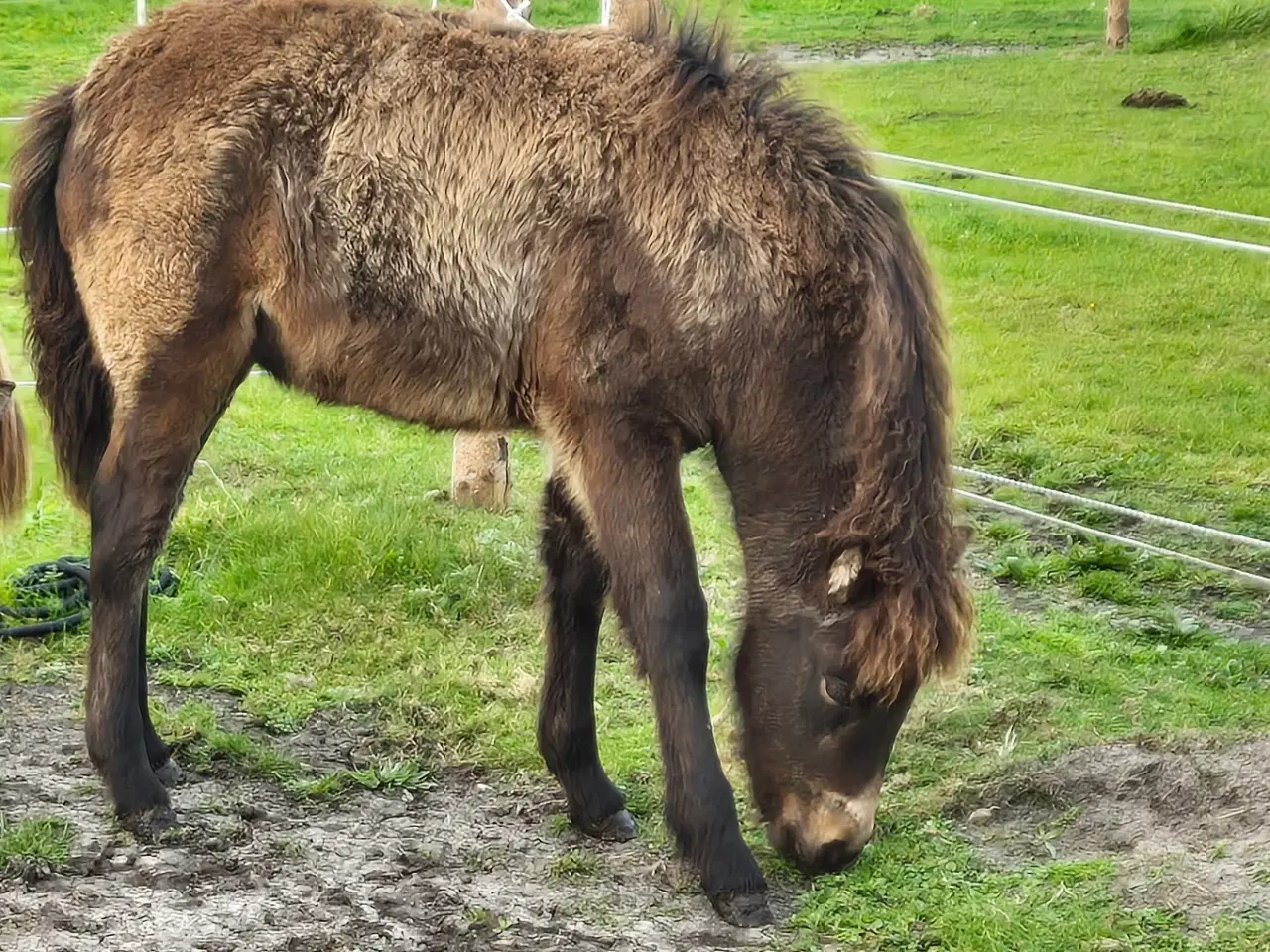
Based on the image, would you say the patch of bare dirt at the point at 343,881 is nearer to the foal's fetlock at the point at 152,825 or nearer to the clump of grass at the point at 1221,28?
the foal's fetlock at the point at 152,825

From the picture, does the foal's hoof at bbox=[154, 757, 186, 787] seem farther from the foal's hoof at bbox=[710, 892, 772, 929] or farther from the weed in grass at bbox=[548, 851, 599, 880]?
the foal's hoof at bbox=[710, 892, 772, 929]

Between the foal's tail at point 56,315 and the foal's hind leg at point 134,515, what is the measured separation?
12.8 inches

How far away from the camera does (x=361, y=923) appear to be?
3.67 m

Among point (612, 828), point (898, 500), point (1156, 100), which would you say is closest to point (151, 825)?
point (612, 828)

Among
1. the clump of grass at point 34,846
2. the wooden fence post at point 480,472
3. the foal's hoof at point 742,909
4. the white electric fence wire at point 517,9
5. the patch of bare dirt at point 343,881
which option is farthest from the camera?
the wooden fence post at point 480,472

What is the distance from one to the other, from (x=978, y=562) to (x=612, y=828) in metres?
2.74

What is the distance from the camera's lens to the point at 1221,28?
1152 centimetres

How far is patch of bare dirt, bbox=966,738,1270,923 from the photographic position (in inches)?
147

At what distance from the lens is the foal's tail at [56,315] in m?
4.21

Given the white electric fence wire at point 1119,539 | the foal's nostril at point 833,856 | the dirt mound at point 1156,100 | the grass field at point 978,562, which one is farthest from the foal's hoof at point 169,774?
the dirt mound at point 1156,100

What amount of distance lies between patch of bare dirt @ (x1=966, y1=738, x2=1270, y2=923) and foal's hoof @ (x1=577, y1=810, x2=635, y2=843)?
907 millimetres

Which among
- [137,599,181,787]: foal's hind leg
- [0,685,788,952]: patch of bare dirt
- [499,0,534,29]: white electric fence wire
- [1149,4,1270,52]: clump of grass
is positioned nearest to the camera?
[0,685,788,952]: patch of bare dirt

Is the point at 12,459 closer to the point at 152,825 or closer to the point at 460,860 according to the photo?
the point at 152,825

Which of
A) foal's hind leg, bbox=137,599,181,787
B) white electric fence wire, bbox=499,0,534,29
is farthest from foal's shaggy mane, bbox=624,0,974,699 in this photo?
white electric fence wire, bbox=499,0,534,29
